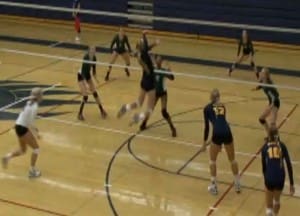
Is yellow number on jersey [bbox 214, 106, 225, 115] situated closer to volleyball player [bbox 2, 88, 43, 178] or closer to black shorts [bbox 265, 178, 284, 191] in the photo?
black shorts [bbox 265, 178, 284, 191]

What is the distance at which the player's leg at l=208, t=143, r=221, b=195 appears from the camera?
10.4 metres

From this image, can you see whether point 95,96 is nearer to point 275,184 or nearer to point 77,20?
point 275,184

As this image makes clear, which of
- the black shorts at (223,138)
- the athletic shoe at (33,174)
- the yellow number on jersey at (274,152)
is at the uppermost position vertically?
the yellow number on jersey at (274,152)

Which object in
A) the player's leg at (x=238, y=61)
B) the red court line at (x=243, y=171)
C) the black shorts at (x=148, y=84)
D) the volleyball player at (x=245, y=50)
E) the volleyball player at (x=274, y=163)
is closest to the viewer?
the volleyball player at (x=274, y=163)

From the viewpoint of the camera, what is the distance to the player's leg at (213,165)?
10.4 meters

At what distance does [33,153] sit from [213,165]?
3447 mm

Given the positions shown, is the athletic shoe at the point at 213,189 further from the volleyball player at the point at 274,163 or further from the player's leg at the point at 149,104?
the player's leg at the point at 149,104

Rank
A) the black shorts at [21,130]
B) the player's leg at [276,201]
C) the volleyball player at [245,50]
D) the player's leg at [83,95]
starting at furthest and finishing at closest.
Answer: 1. the volleyball player at [245,50]
2. the player's leg at [83,95]
3. the black shorts at [21,130]
4. the player's leg at [276,201]

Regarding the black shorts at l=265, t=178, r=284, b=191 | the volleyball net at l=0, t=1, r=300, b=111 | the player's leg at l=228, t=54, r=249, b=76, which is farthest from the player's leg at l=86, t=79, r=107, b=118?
the black shorts at l=265, t=178, r=284, b=191

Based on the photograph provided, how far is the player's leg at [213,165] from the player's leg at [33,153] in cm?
333

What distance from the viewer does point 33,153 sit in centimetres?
1113

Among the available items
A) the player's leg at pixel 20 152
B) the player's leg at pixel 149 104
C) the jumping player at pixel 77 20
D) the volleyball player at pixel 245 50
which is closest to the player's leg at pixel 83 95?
the player's leg at pixel 149 104

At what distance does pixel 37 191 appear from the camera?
10867 millimetres

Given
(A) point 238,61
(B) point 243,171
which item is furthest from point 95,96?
(A) point 238,61
